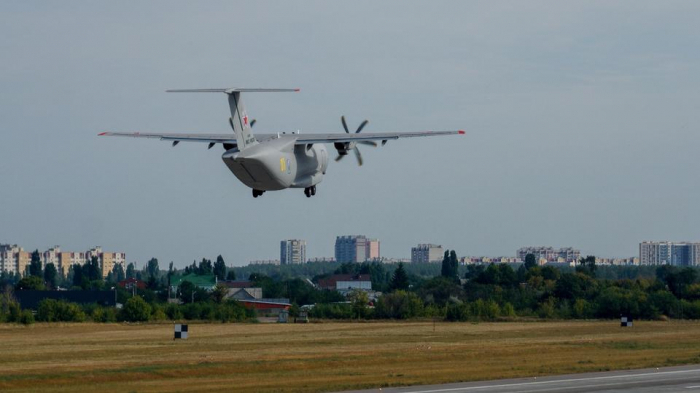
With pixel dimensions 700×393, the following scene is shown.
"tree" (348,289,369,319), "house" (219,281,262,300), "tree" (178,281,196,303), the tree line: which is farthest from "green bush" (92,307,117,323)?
"house" (219,281,262,300)

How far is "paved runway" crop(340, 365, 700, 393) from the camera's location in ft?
153

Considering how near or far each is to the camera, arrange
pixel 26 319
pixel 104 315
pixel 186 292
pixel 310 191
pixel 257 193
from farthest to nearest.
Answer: pixel 186 292 < pixel 104 315 < pixel 26 319 < pixel 310 191 < pixel 257 193

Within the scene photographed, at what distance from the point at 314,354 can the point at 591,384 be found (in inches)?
1163

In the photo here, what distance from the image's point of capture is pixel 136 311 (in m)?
129

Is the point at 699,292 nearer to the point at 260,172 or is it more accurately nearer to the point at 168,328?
the point at 168,328

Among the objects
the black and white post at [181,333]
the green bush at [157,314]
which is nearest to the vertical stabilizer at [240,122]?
the black and white post at [181,333]

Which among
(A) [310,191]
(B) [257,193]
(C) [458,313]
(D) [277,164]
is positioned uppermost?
(D) [277,164]

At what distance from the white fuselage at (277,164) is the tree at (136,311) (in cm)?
6871

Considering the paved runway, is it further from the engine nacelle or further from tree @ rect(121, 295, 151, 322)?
tree @ rect(121, 295, 151, 322)

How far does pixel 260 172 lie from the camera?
5572 centimetres

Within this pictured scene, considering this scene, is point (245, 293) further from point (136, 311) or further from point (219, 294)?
point (136, 311)

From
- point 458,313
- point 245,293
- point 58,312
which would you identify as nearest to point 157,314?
point 58,312

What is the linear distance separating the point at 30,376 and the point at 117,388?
9.29m

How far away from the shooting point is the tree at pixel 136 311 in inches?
5044
